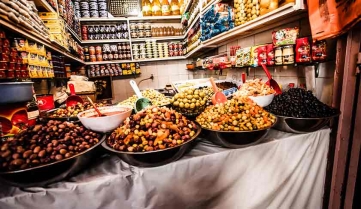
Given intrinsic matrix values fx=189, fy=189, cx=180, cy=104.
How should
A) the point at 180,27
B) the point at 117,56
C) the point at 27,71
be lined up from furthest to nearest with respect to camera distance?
the point at 180,27 → the point at 117,56 → the point at 27,71

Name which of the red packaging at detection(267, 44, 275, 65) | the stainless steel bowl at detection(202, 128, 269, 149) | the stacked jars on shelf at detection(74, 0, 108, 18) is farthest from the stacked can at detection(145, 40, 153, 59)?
the stainless steel bowl at detection(202, 128, 269, 149)

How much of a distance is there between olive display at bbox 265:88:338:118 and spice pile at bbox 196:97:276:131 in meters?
0.17

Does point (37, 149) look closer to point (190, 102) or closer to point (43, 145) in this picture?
point (43, 145)

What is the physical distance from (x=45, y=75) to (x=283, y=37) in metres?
2.05

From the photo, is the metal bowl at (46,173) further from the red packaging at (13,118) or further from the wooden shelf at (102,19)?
the wooden shelf at (102,19)

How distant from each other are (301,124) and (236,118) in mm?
415

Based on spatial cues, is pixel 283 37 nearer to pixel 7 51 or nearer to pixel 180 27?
pixel 7 51

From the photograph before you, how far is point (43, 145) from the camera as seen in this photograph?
0.76 metres

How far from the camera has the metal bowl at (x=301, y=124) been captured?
1.08 meters

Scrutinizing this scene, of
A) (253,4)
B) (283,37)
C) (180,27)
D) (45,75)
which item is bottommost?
(45,75)

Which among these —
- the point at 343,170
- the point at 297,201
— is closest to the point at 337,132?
the point at 343,170

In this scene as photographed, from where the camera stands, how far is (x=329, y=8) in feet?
3.54

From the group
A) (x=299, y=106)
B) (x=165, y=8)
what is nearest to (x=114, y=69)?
(x=165, y=8)

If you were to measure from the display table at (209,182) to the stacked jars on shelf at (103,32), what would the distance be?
13.1ft
